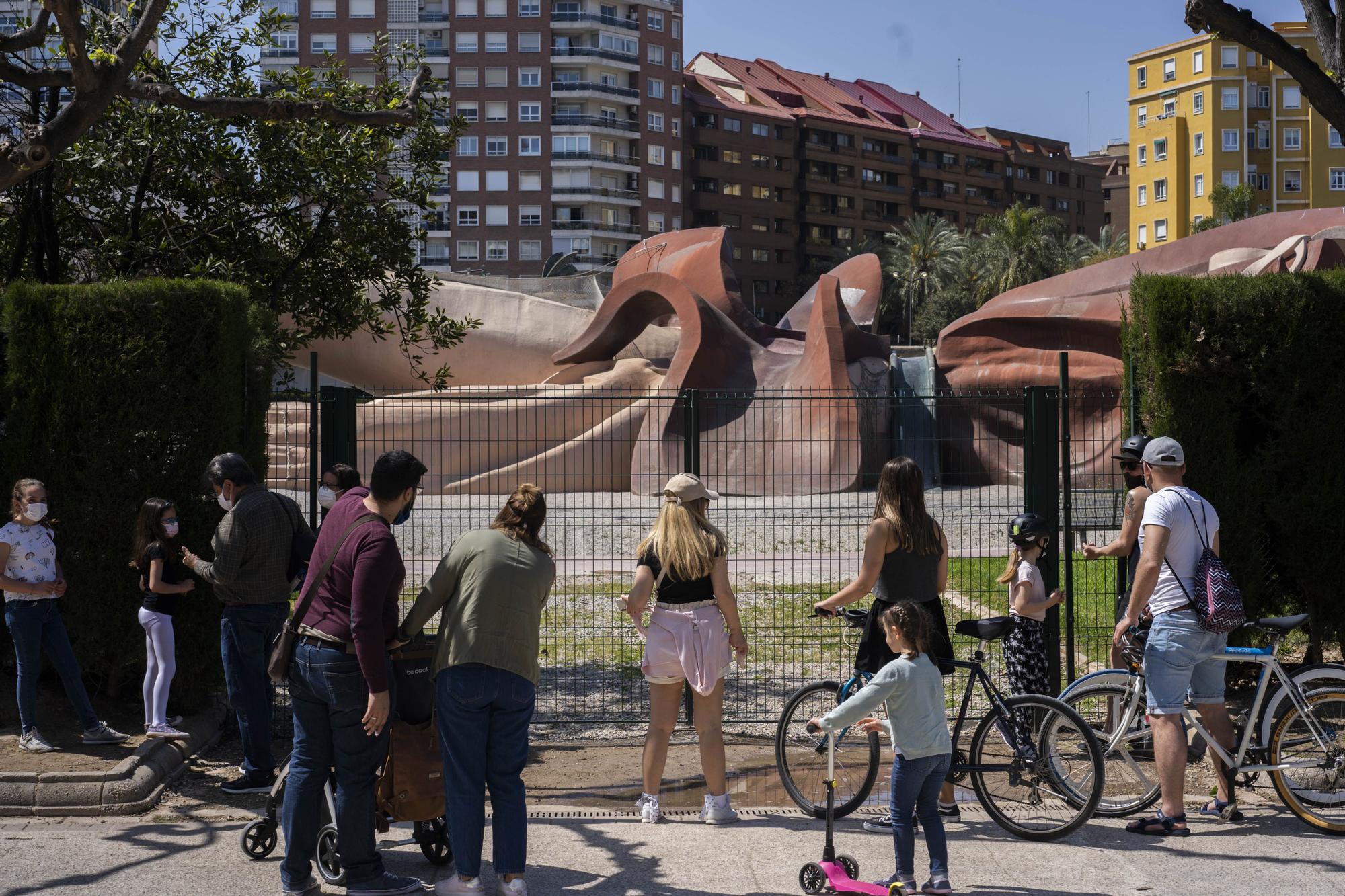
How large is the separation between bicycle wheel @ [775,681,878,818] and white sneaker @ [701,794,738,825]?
376 mm

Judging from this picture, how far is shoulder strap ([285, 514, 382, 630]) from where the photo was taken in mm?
4859

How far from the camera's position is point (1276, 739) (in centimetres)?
596

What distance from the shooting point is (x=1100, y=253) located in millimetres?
70438

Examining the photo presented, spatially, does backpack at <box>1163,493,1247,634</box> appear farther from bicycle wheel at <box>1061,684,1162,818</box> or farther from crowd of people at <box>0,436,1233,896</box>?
bicycle wheel at <box>1061,684,1162,818</box>

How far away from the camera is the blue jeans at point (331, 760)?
4.85 meters

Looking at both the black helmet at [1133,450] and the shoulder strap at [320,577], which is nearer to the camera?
the shoulder strap at [320,577]

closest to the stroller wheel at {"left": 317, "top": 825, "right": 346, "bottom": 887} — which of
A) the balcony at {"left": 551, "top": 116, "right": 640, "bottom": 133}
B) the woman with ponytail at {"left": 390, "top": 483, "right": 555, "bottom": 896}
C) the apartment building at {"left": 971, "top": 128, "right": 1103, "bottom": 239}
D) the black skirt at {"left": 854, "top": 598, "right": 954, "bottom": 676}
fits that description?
the woman with ponytail at {"left": 390, "top": 483, "right": 555, "bottom": 896}

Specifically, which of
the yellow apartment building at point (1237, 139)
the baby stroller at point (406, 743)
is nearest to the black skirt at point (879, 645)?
the baby stroller at point (406, 743)

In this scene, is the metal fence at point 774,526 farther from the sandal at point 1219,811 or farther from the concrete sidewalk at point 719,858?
the concrete sidewalk at point 719,858

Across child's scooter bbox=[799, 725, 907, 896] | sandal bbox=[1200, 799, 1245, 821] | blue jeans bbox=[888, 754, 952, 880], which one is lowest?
sandal bbox=[1200, 799, 1245, 821]

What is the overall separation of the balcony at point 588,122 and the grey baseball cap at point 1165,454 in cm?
7491

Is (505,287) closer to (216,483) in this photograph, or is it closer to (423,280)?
(423,280)

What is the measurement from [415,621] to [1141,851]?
328cm

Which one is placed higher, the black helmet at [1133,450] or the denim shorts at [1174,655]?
the black helmet at [1133,450]
